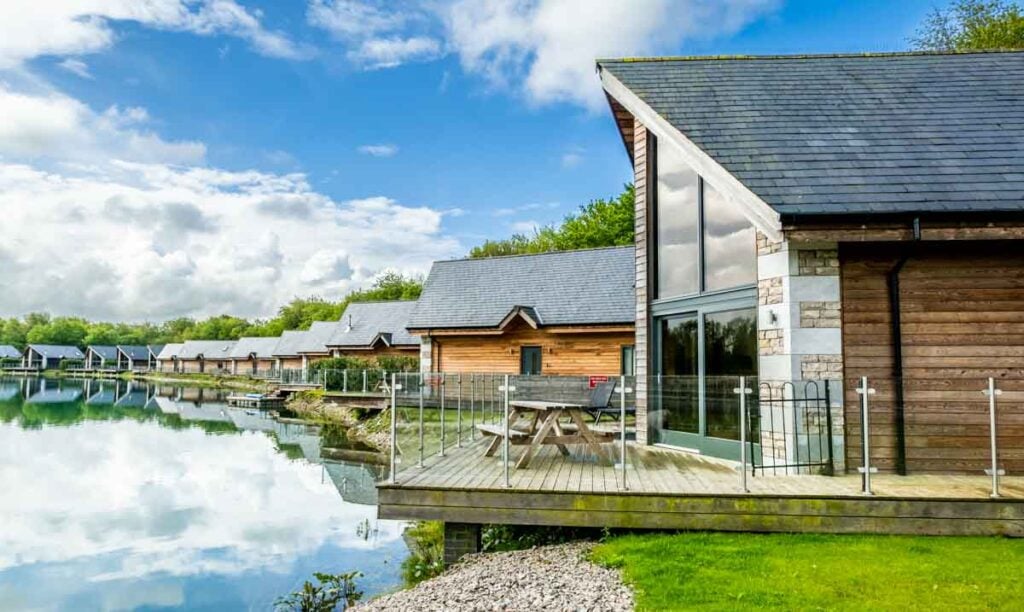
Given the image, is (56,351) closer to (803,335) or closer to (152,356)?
(152,356)

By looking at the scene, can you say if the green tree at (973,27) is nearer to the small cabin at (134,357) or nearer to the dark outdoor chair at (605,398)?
the dark outdoor chair at (605,398)

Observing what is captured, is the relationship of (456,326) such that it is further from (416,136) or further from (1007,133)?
(1007,133)

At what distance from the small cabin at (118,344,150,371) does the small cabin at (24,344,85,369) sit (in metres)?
6.49

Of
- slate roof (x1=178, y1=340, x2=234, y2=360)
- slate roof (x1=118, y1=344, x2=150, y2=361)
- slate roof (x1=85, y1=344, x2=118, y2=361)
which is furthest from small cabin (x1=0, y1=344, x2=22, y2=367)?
slate roof (x1=178, y1=340, x2=234, y2=360)

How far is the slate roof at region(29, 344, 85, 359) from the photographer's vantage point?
90812 millimetres

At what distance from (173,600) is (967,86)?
12.5 metres

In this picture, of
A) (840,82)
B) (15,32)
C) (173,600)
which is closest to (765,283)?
(840,82)

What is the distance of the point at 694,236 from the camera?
8.58 metres

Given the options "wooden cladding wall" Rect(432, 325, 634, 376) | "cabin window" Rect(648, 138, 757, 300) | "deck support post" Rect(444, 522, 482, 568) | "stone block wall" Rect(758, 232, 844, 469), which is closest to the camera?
"deck support post" Rect(444, 522, 482, 568)

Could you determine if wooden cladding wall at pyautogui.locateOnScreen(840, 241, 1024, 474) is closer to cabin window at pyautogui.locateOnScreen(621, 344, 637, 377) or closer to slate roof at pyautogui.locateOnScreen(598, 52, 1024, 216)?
slate roof at pyautogui.locateOnScreen(598, 52, 1024, 216)

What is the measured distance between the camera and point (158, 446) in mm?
19859

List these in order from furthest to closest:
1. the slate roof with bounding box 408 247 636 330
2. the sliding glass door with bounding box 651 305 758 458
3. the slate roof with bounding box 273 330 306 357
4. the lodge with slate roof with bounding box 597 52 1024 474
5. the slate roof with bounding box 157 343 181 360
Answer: the slate roof with bounding box 157 343 181 360, the slate roof with bounding box 273 330 306 357, the slate roof with bounding box 408 247 636 330, the sliding glass door with bounding box 651 305 758 458, the lodge with slate roof with bounding box 597 52 1024 474

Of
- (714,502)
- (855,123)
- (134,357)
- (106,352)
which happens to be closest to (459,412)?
(714,502)

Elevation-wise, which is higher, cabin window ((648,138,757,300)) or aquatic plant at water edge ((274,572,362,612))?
cabin window ((648,138,757,300))
